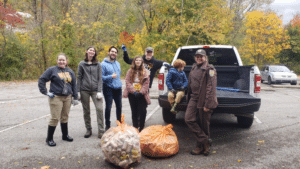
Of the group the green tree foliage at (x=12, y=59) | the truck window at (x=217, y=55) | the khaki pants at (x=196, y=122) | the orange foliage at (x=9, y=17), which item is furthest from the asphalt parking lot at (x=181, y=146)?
the orange foliage at (x=9, y=17)

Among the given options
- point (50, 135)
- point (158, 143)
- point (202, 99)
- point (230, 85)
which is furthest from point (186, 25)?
point (158, 143)

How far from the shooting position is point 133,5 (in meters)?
22.0

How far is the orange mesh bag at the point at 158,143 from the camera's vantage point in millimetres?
3678

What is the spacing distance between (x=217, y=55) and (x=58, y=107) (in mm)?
4296

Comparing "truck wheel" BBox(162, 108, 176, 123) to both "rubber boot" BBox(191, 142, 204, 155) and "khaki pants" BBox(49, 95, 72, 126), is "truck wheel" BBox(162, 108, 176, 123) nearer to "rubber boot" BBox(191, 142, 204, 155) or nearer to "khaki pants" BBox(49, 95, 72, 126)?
"rubber boot" BBox(191, 142, 204, 155)

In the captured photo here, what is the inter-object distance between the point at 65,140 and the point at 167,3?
15973 mm

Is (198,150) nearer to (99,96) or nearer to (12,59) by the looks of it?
(99,96)

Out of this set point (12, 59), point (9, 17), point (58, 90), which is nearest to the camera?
point (58, 90)

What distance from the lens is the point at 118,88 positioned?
16.1 ft

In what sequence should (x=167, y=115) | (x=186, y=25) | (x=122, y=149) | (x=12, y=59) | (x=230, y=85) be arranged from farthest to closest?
(x=12, y=59) < (x=186, y=25) < (x=230, y=85) < (x=167, y=115) < (x=122, y=149)

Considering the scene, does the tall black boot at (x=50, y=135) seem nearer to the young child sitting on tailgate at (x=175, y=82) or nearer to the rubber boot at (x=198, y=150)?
the young child sitting on tailgate at (x=175, y=82)

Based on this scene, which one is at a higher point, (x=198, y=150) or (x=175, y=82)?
(x=175, y=82)

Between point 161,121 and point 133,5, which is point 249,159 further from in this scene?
point 133,5

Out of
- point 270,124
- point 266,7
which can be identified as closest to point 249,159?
point 270,124
